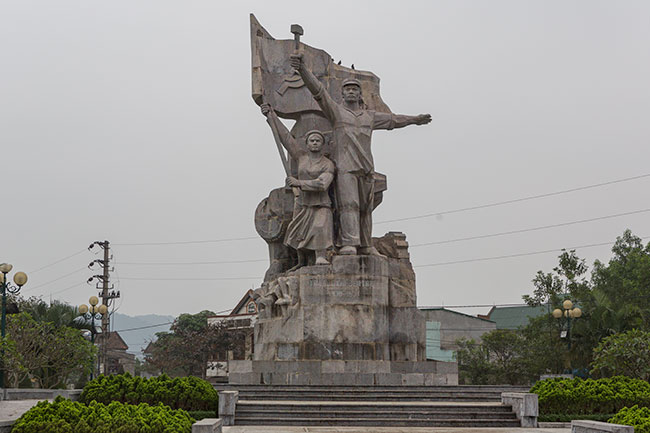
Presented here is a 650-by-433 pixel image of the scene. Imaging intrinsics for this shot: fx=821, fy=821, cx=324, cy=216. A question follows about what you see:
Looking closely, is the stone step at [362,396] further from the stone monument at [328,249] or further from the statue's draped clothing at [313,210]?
the statue's draped clothing at [313,210]

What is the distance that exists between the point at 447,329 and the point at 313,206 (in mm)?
35854

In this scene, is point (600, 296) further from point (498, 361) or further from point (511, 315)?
point (511, 315)

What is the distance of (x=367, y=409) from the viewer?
1438cm

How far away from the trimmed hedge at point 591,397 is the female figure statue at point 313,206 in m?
6.82

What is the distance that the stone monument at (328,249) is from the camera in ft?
61.7

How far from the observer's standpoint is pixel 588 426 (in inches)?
424

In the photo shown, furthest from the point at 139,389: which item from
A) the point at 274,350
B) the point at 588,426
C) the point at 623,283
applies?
the point at 623,283

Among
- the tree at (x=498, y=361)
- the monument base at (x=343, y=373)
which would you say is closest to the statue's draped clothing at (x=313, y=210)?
the monument base at (x=343, y=373)

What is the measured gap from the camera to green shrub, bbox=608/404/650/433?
32.9ft

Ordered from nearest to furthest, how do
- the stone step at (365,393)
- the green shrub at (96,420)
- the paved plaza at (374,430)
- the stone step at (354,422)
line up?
1. the green shrub at (96,420)
2. the paved plaza at (374,430)
3. the stone step at (354,422)
4. the stone step at (365,393)

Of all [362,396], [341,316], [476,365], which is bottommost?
[476,365]

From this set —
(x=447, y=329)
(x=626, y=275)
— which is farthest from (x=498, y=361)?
(x=447, y=329)

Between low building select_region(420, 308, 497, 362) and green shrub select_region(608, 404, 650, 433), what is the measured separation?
137ft

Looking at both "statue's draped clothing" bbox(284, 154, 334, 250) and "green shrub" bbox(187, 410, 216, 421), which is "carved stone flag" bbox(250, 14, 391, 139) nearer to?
"statue's draped clothing" bbox(284, 154, 334, 250)
